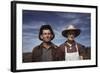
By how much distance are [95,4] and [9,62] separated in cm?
77

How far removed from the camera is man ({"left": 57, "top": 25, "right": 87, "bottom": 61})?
4.97 ft

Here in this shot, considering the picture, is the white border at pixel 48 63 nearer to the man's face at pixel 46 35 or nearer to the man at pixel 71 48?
the man at pixel 71 48

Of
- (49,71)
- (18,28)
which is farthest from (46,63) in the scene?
(18,28)

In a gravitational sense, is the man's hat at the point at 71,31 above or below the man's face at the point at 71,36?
above

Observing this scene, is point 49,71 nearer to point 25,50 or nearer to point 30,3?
point 25,50

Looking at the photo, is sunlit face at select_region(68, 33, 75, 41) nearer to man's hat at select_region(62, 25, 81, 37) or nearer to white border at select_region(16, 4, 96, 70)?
man's hat at select_region(62, 25, 81, 37)

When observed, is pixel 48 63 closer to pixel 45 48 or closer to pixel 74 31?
pixel 45 48

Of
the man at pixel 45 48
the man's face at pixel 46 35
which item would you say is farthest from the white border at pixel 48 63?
the man's face at pixel 46 35

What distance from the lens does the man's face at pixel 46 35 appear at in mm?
1464

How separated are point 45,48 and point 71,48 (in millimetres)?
199

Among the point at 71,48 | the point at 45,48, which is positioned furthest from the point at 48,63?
the point at 71,48

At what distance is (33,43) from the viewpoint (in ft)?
4.71

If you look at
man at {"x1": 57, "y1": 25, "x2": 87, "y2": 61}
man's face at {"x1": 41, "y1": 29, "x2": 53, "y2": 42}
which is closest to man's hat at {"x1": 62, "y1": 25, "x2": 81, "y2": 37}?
man at {"x1": 57, "y1": 25, "x2": 87, "y2": 61}

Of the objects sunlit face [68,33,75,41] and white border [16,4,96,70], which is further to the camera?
sunlit face [68,33,75,41]
